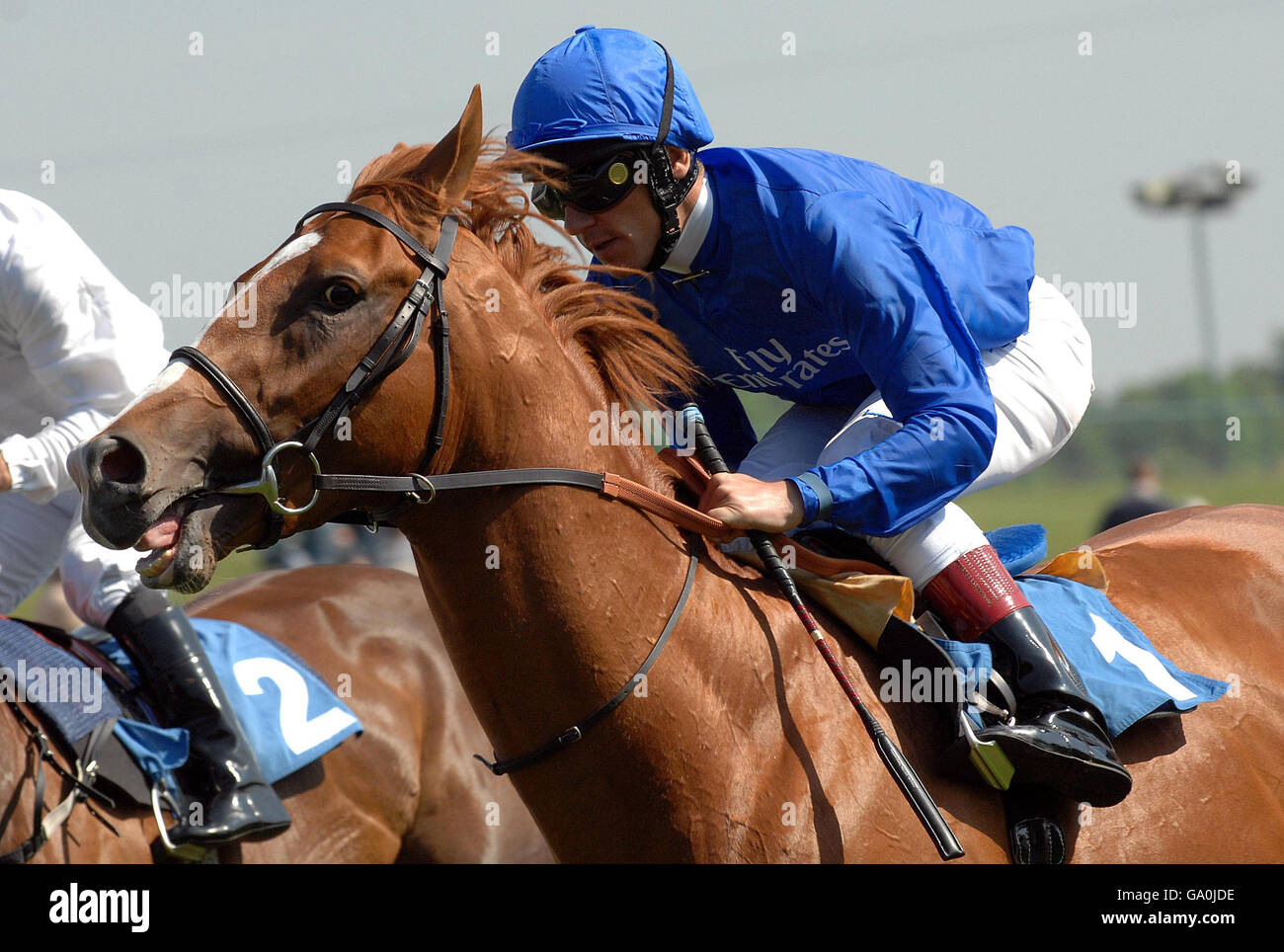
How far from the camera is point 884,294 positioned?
2.74m

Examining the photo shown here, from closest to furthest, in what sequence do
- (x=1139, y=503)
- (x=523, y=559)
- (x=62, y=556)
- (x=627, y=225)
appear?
(x=523, y=559), (x=627, y=225), (x=62, y=556), (x=1139, y=503)

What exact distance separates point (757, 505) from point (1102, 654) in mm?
956

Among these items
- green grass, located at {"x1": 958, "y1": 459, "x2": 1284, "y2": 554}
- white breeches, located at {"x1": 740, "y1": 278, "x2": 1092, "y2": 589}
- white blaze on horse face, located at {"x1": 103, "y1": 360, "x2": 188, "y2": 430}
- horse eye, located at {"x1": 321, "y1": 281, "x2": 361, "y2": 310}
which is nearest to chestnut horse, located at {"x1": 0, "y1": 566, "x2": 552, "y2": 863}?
white breeches, located at {"x1": 740, "y1": 278, "x2": 1092, "y2": 589}

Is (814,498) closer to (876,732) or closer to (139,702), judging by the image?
(876,732)

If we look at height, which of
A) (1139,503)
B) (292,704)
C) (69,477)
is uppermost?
(69,477)

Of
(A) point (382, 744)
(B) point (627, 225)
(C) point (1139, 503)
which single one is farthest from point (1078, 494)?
(B) point (627, 225)

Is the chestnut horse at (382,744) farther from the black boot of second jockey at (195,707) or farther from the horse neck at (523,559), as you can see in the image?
the horse neck at (523,559)

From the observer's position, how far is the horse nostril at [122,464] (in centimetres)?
226

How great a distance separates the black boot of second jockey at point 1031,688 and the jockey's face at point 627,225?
0.98 meters

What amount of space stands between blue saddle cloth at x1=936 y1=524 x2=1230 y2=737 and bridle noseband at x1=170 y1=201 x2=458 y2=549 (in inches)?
46.9

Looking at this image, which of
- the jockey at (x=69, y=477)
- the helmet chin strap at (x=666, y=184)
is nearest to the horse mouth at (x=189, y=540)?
the helmet chin strap at (x=666, y=184)

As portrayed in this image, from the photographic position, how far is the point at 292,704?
189 inches
